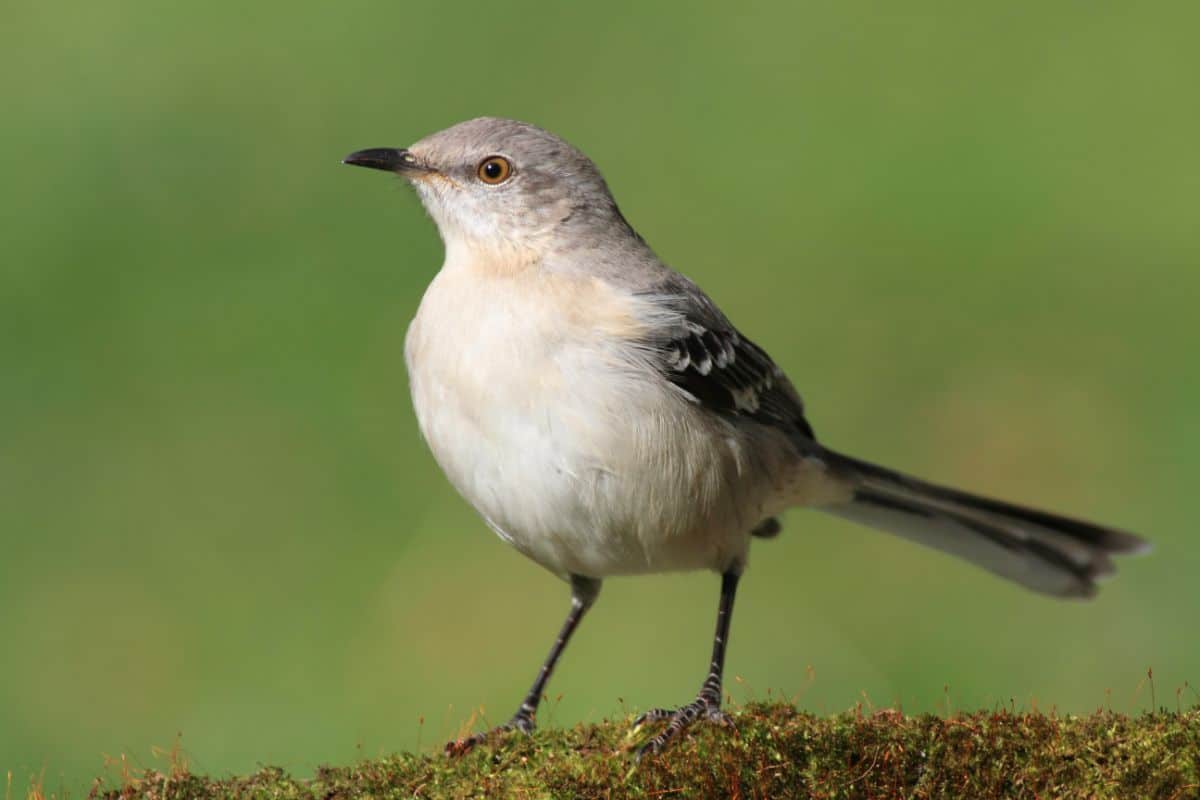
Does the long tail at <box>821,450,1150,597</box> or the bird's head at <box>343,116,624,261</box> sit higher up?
the long tail at <box>821,450,1150,597</box>

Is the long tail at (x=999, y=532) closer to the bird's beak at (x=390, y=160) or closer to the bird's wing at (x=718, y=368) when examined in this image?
the bird's wing at (x=718, y=368)

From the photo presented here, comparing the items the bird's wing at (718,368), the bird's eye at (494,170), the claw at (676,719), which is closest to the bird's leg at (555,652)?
the claw at (676,719)

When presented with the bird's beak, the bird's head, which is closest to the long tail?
the bird's head

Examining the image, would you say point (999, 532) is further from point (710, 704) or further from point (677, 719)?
point (677, 719)

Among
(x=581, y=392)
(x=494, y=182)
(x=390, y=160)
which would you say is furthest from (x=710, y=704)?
(x=390, y=160)

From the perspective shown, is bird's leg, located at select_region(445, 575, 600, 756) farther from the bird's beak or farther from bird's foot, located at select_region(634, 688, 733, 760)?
the bird's beak
